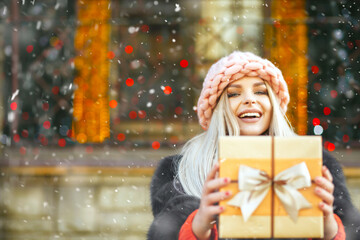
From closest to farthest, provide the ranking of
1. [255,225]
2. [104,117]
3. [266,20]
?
[255,225] → [266,20] → [104,117]

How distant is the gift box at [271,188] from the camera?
4.71 ft

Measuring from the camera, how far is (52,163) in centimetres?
441

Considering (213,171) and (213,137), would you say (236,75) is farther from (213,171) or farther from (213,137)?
(213,171)

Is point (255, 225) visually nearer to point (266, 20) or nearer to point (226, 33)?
point (266, 20)

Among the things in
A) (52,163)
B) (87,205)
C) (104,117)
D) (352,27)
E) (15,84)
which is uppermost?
(352,27)

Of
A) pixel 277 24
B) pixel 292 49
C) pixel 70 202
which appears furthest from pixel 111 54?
Result: pixel 292 49

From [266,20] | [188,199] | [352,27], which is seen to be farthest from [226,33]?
[188,199]

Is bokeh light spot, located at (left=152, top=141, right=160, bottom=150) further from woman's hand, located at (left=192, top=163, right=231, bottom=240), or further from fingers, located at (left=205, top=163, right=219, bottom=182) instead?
fingers, located at (left=205, top=163, right=219, bottom=182)

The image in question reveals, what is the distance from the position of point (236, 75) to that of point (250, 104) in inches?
5.3

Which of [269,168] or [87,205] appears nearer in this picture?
[269,168]

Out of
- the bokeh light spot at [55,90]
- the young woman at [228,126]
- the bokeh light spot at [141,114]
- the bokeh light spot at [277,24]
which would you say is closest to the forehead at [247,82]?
the young woman at [228,126]

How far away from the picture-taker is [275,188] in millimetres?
1448

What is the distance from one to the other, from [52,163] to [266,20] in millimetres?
2357

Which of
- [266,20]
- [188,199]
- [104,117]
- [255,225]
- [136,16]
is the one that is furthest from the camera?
[136,16]
